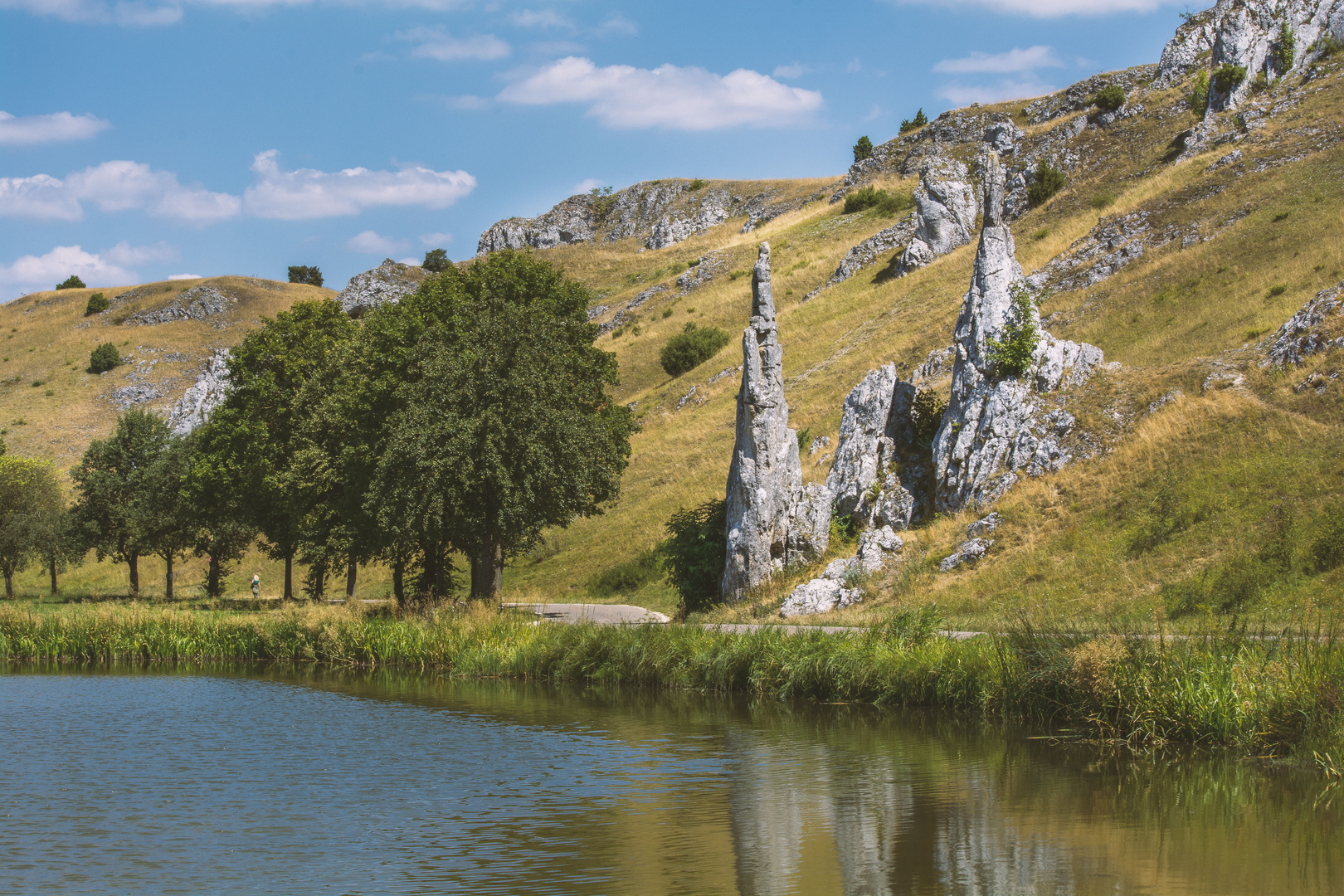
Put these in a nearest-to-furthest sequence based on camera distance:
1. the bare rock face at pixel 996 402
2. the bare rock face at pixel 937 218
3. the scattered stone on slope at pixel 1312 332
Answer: the scattered stone on slope at pixel 1312 332
the bare rock face at pixel 996 402
the bare rock face at pixel 937 218

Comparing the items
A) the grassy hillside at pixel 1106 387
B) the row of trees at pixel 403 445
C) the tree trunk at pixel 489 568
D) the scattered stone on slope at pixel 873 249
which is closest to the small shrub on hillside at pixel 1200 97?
the grassy hillside at pixel 1106 387

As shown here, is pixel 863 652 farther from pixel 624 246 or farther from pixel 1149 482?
pixel 624 246

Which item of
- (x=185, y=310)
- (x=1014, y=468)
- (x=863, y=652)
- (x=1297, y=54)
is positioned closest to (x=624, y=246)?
(x=185, y=310)

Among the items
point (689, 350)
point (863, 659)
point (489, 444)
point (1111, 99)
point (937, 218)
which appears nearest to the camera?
point (863, 659)

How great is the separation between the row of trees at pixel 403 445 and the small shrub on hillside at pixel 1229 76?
46308mm

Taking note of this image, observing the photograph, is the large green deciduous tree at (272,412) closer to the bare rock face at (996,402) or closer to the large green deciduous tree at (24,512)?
the large green deciduous tree at (24,512)

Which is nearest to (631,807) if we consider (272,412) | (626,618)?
(626,618)

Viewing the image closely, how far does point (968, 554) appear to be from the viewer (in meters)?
30.8

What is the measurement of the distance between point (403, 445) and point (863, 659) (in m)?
18.1

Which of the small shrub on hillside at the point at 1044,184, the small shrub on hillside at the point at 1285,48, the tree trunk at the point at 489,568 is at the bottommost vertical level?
the tree trunk at the point at 489,568

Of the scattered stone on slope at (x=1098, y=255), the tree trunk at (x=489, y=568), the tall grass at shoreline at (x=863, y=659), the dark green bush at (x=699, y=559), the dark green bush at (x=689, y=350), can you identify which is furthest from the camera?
the dark green bush at (x=689, y=350)

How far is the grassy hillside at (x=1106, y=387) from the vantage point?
27203 millimetres

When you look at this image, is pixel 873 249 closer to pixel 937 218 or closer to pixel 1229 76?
pixel 937 218

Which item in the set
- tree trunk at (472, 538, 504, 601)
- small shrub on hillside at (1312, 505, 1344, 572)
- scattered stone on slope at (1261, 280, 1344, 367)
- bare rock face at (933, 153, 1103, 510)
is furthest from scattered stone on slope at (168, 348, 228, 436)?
small shrub on hillside at (1312, 505, 1344, 572)
